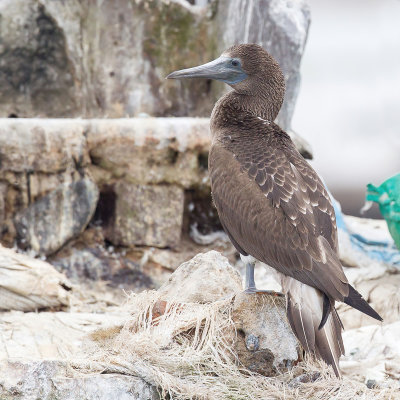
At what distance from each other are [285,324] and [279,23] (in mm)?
5344

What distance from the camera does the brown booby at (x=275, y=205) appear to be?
4.16m

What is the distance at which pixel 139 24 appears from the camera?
1001cm

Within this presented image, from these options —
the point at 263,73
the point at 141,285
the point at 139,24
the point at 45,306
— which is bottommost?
the point at 141,285

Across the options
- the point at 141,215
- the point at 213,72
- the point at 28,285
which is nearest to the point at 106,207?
the point at 141,215

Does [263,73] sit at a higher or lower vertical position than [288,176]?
higher

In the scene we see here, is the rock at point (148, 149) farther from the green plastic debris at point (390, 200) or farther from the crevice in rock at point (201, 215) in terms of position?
the green plastic debris at point (390, 200)

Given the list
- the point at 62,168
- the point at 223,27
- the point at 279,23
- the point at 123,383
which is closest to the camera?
the point at 123,383

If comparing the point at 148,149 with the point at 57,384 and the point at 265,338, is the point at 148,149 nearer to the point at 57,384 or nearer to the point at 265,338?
the point at 265,338

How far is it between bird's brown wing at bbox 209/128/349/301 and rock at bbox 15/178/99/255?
150 inches

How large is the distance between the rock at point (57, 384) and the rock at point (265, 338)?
733 mm

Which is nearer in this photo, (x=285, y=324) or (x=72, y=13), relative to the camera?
(x=285, y=324)

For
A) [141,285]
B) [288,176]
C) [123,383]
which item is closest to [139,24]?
[141,285]

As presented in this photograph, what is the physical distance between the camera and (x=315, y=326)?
4.14m

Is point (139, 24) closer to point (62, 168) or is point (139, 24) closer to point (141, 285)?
point (62, 168)
